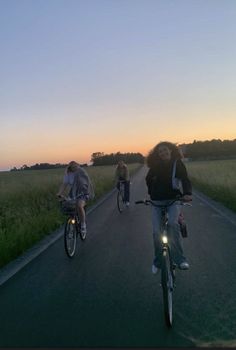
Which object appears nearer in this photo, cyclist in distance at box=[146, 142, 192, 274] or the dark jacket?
cyclist in distance at box=[146, 142, 192, 274]

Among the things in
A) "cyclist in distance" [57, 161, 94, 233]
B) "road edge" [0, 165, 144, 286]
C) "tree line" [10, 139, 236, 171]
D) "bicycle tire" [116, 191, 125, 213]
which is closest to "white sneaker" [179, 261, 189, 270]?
"road edge" [0, 165, 144, 286]

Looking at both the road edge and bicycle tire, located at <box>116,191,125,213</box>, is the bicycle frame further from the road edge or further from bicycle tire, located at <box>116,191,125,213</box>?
the road edge

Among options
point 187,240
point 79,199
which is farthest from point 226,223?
point 79,199

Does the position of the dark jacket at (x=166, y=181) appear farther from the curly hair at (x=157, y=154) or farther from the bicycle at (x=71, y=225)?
the bicycle at (x=71, y=225)

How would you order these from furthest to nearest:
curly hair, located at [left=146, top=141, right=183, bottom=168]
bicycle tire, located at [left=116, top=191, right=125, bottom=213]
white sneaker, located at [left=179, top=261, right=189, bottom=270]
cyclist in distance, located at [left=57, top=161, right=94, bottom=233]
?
bicycle tire, located at [left=116, top=191, right=125, bottom=213], cyclist in distance, located at [left=57, top=161, right=94, bottom=233], curly hair, located at [left=146, top=141, right=183, bottom=168], white sneaker, located at [left=179, top=261, right=189, bottom=270]

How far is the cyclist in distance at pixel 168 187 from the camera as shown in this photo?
20.4 ft

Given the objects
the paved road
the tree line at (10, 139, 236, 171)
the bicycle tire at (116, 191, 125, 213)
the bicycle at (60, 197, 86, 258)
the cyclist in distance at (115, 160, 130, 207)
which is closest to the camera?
the paved road

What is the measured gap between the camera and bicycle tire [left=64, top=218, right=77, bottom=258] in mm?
9336

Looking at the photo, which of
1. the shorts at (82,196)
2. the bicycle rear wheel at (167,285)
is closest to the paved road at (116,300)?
the bicycle rear wheel at (167,285)

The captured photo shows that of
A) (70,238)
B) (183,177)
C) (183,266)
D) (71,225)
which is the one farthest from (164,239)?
(71,225)

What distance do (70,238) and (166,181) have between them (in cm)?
384

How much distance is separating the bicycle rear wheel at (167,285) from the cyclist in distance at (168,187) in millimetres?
395

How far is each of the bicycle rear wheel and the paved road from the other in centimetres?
13

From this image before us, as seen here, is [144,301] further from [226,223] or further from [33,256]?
[226,223]
